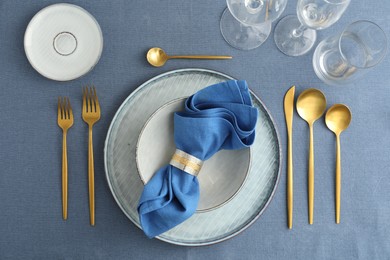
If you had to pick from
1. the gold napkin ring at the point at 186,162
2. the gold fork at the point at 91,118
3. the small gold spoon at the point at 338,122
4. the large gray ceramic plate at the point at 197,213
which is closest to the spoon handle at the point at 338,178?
the small gold spoon at the point at 338,122

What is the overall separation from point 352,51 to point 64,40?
458mm

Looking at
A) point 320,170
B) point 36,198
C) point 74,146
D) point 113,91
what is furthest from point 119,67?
point 320,170

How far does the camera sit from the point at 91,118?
2.02ft

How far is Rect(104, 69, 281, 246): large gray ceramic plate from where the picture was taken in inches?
23.7

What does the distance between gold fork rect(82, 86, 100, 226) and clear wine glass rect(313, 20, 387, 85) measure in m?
0.37

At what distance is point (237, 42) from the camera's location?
2.07ft

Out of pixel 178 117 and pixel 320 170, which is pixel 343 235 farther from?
pixel 178 117

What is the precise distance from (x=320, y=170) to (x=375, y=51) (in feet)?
0.67

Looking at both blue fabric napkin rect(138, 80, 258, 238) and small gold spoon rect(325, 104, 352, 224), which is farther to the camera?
small gold spoon rect(325, 104, 352, 224)

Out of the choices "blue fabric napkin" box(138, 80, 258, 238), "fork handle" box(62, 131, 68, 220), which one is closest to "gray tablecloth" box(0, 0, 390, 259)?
"fork handle" box(62, 131, 68, 220)

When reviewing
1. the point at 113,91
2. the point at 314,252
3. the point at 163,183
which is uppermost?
the point at 113,91

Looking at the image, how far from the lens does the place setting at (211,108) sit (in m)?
0.55

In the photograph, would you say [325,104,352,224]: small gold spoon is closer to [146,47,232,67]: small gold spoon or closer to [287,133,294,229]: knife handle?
[287,133,294,229]: knife handle

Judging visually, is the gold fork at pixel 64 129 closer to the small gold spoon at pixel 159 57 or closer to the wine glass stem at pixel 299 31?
the small gold spoon at pixel 159 57
